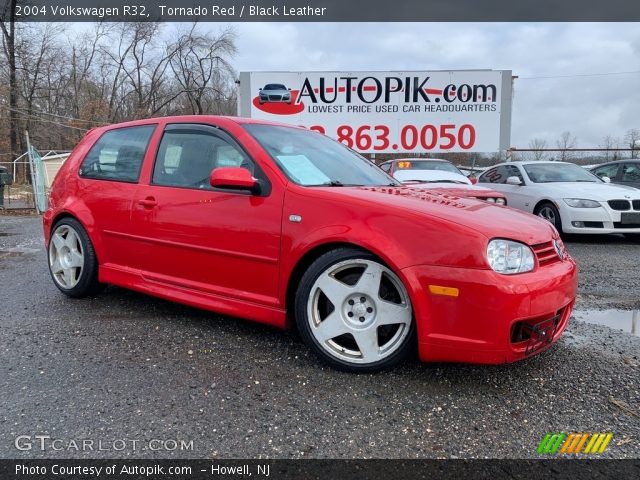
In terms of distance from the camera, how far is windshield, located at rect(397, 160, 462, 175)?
355 inches

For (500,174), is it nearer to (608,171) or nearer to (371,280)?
(608,171)

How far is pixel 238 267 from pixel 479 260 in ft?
4.80

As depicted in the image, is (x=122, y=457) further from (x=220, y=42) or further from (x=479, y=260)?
(x=220, y=42)

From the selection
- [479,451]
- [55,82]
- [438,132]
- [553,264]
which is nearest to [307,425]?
[479,451]

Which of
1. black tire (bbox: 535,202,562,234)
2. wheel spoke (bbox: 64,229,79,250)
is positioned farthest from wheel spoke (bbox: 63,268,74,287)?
black tire (bbox: 535,202,562,234)

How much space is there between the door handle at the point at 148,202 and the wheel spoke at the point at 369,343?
69.0 inches

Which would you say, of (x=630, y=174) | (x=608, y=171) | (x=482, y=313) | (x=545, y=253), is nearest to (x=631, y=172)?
(x=630, y=174)

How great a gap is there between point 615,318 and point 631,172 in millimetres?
6919

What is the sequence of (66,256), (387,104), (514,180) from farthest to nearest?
(387,104) → (514,180) → (66,256)

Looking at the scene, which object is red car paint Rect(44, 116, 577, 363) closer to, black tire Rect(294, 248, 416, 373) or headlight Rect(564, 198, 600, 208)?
black tire Rect(294, 248, 416, 373)

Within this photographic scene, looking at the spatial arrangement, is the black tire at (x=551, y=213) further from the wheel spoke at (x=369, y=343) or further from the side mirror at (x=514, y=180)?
the wheel spoke at (x=369, y=343)

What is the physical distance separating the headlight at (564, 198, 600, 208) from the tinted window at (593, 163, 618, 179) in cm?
305

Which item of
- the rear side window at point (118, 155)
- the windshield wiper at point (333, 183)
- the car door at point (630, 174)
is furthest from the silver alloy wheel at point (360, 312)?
the car door at point (630, 174)

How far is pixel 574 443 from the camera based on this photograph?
2.03 meters
